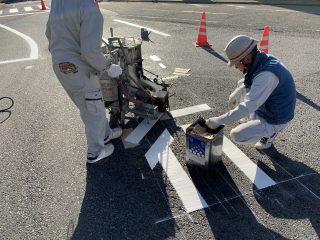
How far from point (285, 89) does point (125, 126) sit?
8.86 feet

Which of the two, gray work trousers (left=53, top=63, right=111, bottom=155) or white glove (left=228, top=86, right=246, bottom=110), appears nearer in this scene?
gray work trousers (left=53, top=63, right=111, bottom=155)

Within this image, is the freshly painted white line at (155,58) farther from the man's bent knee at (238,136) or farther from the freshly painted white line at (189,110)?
the man's bent knee at (238,136)

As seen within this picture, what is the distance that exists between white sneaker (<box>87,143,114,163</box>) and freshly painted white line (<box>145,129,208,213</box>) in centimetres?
58

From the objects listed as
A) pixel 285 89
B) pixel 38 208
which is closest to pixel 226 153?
pixel 285 89

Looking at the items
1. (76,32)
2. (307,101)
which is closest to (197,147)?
(76,32)

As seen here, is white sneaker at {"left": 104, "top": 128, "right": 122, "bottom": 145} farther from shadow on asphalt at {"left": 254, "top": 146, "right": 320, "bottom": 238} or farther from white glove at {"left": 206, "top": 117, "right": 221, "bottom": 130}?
shadow on asphalt at {"left": 254, "top": 146, "right": 320, "bottom": 238}

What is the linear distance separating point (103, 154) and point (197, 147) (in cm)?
148

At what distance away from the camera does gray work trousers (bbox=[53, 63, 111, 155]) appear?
13.1ft

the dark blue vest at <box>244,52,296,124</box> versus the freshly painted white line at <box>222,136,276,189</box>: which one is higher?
the dark blue vest at <box>244,52,296,124</box>

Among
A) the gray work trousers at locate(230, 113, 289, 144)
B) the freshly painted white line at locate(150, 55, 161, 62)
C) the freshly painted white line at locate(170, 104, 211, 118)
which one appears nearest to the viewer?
the gray work trousers at locate(230, 113, 289, 144)

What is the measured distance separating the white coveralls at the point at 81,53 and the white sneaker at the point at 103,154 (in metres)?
0.26

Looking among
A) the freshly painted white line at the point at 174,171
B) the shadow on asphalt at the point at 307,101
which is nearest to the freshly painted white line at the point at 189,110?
the freshly painted white line at the point at 174,171

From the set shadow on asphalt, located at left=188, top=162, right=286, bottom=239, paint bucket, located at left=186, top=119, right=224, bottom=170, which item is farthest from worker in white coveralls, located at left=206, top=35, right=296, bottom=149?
shadow on asphalt, located at left=188, top=162, right=286, bottom=239

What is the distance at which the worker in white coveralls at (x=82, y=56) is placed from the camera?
3635 mm
